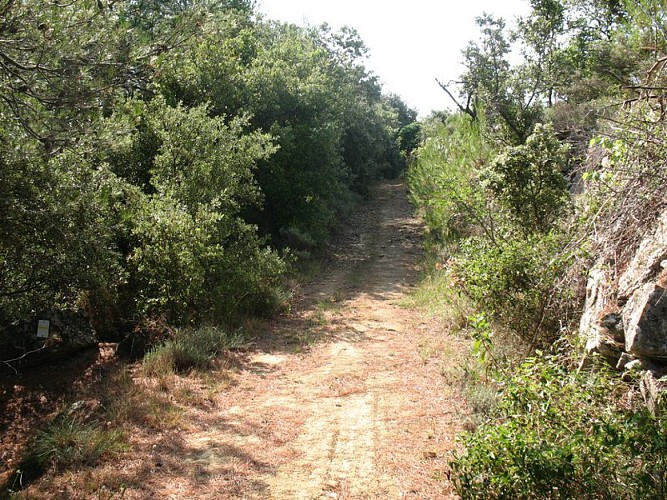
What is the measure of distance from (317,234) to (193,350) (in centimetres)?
1020

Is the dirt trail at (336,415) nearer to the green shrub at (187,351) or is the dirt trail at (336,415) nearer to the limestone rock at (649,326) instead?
the green shrub at (187,351)

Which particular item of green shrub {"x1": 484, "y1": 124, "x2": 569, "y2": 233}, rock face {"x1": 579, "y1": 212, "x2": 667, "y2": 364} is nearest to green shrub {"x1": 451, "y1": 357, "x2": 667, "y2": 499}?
rock face {"x1": 579, "y1": 212, "x2": 667, "y2": 364}

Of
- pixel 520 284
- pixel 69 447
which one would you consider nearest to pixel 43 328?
pixel 69 447

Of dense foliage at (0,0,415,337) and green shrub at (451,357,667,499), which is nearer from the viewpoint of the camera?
green shrub at (451,357,667,499)

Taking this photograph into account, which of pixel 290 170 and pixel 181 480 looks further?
pixel 290 170

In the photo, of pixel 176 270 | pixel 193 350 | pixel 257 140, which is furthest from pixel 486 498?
pixel 257 140

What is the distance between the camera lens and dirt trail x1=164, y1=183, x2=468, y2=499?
15.0 feet

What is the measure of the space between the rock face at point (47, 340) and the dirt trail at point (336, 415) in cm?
233

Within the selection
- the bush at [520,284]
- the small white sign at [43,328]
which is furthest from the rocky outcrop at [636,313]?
the small white sign at [43,328]

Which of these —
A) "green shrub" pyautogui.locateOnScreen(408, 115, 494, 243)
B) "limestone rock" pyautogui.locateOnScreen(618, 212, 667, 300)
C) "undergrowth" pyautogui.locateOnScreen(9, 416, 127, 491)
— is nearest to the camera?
"limestone rock" pyautogui.locateOnScreen(618, 212, 667, 300)

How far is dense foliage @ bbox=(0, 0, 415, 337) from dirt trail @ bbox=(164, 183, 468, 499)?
1.82 meters

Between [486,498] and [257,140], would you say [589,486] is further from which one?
[257,140]

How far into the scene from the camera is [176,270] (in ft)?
27.7

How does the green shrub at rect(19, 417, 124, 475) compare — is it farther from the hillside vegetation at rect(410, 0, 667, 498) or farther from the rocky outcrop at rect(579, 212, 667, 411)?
the rocky outcrop at rect(579, 212, 667, 411)
